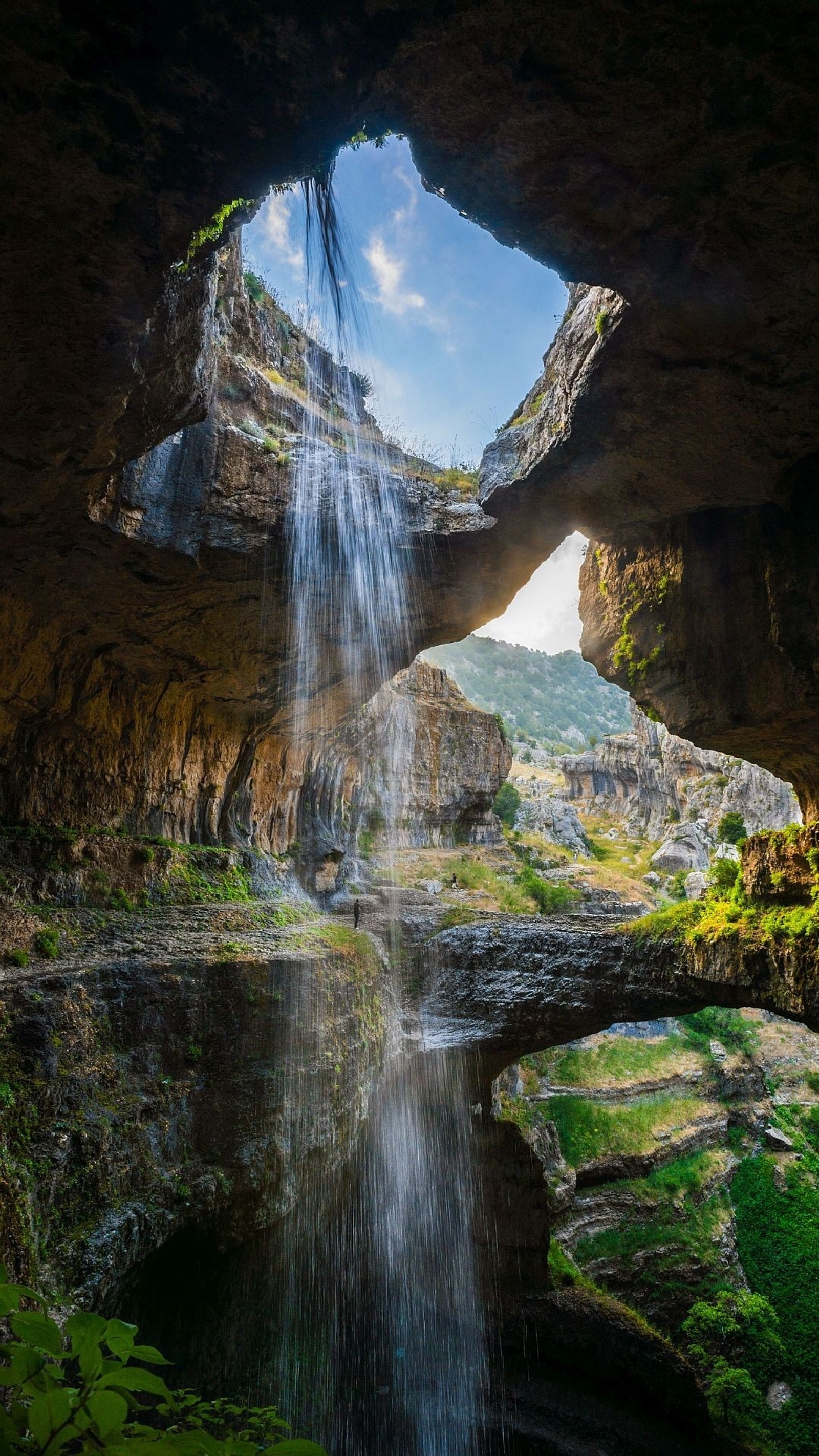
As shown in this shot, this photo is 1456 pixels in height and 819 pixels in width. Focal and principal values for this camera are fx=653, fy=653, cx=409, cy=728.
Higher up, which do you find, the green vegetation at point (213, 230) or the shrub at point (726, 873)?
the green vegetation at point (213, 230)

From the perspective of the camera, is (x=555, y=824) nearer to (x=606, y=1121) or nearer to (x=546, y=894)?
(x=546, y=894)

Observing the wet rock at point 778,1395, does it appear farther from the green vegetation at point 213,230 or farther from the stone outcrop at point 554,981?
the green vegetation at point 213,230

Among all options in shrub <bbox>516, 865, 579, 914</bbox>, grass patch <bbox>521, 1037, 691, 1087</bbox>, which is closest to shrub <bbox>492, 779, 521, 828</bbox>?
shrub <bbox>516, 865, 579, 914</bbox>

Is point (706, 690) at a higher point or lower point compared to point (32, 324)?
lower

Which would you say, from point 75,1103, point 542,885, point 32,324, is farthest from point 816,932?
point 542,885

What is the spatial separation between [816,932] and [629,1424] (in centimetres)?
1039

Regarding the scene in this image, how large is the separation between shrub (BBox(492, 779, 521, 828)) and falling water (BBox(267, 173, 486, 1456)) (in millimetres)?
22672

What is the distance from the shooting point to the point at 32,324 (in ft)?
16.5

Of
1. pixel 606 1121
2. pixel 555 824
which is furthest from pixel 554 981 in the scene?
pixel 555 824

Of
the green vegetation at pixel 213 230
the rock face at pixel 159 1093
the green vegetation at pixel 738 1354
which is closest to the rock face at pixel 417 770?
the rock face at pixel 159 1093

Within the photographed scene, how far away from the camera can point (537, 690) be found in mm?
103688

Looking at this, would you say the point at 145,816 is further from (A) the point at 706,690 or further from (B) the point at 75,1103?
(A) the point at 706,690

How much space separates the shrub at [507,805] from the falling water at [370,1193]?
74.4 ft

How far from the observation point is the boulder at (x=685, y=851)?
112 ft
